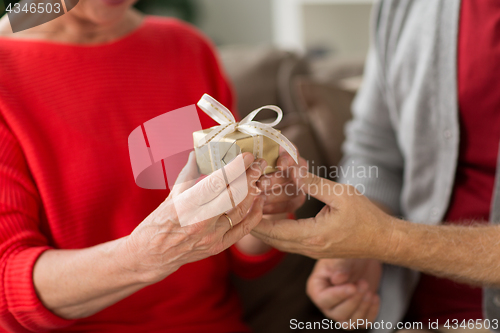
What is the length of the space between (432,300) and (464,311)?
0.18ft

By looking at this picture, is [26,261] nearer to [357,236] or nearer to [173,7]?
[357,236]

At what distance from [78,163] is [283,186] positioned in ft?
0.94

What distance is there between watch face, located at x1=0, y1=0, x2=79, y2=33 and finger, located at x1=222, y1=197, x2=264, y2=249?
12.6 inches

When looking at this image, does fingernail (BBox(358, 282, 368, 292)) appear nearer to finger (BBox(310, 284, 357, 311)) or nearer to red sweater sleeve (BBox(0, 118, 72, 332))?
finger (BBox(310, 284, 357, 311))

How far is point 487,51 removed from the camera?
27.5 inches

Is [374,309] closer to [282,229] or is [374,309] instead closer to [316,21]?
[282,229]

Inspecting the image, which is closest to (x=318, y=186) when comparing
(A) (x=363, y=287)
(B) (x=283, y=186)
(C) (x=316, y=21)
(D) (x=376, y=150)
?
(B) (x=283, y=186)

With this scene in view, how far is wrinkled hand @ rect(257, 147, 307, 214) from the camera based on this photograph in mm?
478

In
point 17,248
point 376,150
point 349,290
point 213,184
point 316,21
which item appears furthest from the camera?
point 316,21

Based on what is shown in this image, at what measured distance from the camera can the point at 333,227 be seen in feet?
1.64

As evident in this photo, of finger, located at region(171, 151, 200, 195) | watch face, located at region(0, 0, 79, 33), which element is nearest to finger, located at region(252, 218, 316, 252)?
A: finger, located at region(171, 151, 200, 195)

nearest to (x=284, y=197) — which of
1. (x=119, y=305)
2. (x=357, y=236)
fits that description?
(x=357, y=236)

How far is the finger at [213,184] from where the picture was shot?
408 millimetres

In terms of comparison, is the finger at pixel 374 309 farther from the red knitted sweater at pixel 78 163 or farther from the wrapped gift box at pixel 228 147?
the wrapped gift box at pixel 228 147
